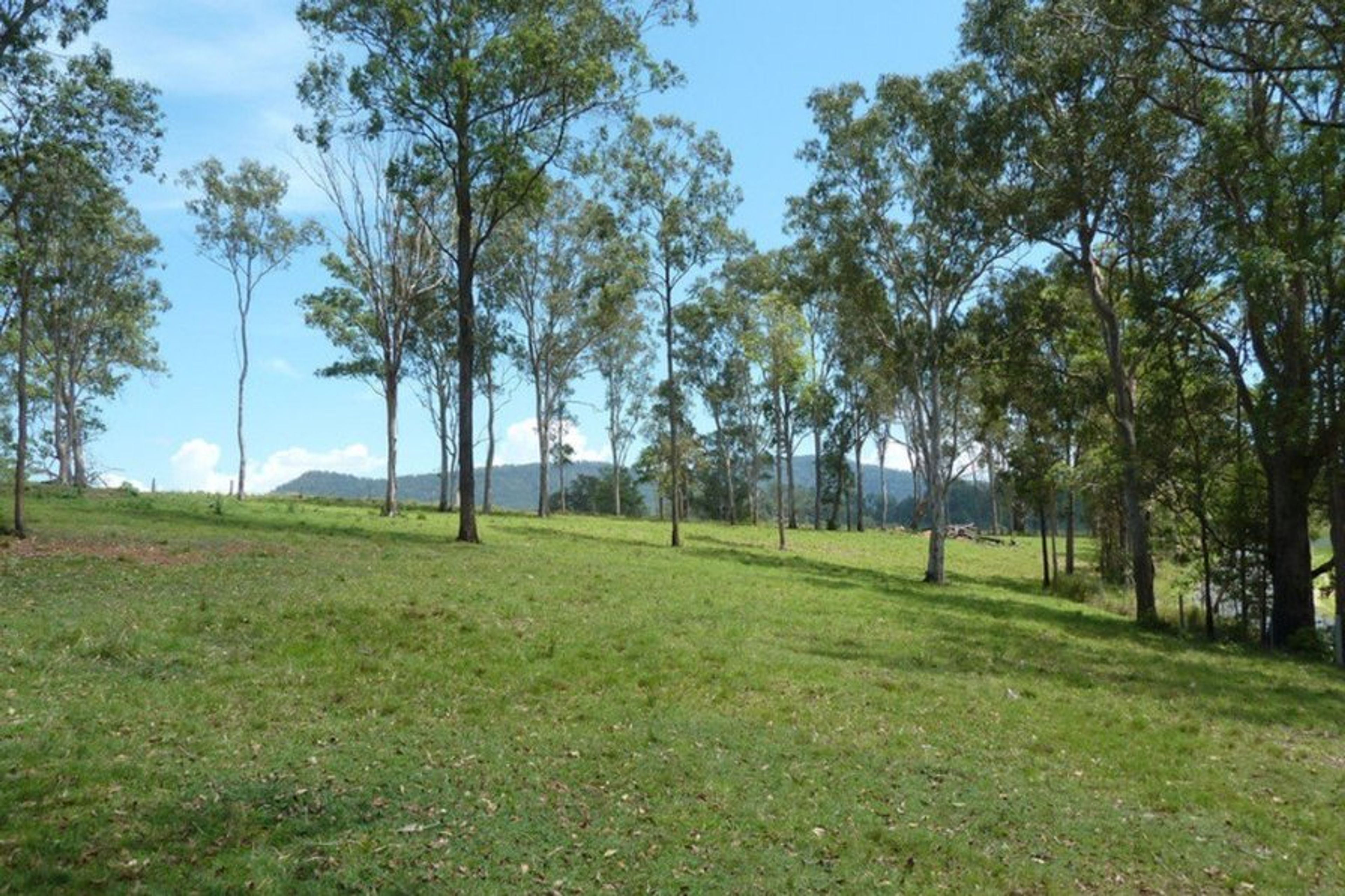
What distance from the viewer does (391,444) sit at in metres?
44.8

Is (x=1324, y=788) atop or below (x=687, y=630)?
below

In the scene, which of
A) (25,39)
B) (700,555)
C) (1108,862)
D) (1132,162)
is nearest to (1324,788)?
(1108,862)

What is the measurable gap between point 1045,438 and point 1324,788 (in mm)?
31222

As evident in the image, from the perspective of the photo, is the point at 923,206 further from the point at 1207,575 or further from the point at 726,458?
the point at 726,458

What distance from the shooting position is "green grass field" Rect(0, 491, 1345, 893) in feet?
25.6

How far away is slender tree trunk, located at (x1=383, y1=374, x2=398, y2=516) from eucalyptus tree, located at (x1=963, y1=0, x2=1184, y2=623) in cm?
3009

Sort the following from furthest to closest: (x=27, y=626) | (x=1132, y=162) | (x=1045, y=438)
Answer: (x=1045, y=438) → (x=1132, y=162) → (x=27, y=626)

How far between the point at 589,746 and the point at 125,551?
625 inches

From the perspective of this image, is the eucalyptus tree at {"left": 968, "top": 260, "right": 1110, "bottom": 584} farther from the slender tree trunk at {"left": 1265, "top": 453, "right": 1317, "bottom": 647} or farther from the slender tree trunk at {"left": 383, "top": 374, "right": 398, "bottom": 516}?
the slender tree trunk at {"left": 383, "top": 374, "right": 398, "bottom": 516}

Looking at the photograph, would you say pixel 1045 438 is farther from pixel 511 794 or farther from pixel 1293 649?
pixel 511 794

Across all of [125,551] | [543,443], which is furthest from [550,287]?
[125,551]

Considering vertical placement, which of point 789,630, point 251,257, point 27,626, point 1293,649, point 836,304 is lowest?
point 1293,649

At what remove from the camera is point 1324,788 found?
11.8 m

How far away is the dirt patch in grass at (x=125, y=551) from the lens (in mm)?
19641
